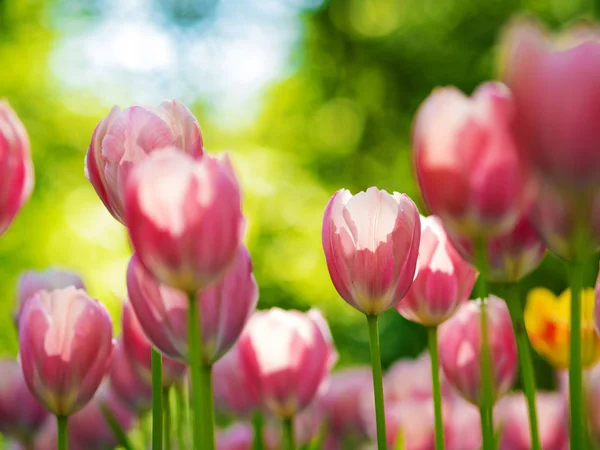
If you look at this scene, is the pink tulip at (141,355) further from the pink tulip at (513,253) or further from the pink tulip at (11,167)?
the pink tulip at (513,253)

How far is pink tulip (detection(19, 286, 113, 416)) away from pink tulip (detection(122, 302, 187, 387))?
4 cm

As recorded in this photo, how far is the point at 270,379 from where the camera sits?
0.72m

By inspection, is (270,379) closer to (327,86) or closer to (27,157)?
(27,157)

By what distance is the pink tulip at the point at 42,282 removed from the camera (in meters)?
0.80

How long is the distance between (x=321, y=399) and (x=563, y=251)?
0.85 meters

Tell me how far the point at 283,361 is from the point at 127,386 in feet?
0.54

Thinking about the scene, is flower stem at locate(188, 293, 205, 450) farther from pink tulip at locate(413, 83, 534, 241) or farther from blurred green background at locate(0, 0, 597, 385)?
blurred green background at locate(0, 0, 597, 385)

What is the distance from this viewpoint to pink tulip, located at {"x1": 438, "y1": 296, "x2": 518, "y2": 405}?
25.6 inches

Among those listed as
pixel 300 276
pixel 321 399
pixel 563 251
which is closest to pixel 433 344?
pixel 563 251

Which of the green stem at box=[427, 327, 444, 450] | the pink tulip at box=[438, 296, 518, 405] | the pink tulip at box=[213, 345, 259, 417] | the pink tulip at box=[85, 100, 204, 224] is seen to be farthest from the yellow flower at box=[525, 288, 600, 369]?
the pink tulip at box=[85, 100, 204, 224]

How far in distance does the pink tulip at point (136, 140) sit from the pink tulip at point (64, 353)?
121 mm

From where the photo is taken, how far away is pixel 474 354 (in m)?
0.66

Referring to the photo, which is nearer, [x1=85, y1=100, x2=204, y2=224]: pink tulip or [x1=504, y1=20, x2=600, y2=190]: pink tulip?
[x1=504, y1=20, x2=600, y2=190]: pink tulip

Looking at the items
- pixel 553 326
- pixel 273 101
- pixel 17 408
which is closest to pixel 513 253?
pixel 553 326
